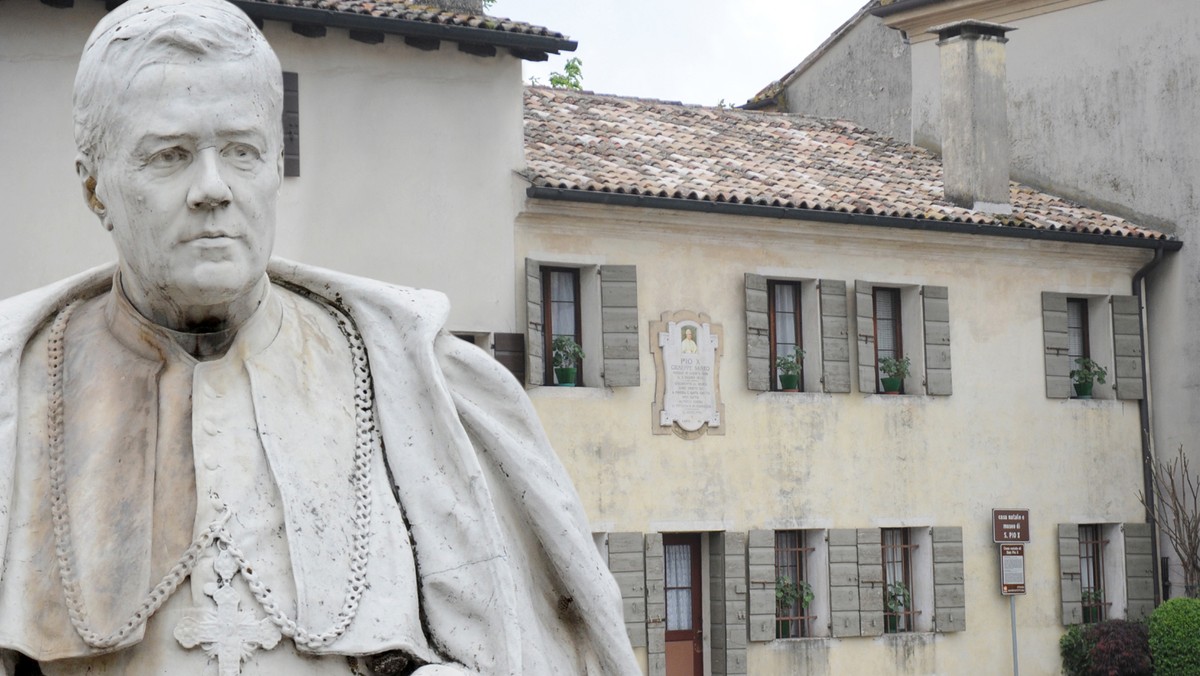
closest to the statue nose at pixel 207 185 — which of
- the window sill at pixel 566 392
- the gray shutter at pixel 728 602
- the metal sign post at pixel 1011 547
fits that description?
the window sill at pixel 566 392

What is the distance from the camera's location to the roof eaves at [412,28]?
1973 cm

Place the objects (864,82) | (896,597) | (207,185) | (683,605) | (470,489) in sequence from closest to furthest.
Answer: (207,185) → (470,489) → (683,605) → (896,597) → (864,82)

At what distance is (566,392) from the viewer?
22.2 metres

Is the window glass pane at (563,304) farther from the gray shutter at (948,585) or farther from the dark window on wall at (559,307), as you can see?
the gray shutter at (948,585)

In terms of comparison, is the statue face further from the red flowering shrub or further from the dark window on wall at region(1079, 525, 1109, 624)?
the dark window on wall at region(1079, 525, 1109, 624)

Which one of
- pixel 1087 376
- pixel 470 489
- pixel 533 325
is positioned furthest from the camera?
pixel 1087 376

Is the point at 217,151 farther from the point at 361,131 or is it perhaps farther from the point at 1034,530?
the point at 1034,530

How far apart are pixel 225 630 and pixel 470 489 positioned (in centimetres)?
44

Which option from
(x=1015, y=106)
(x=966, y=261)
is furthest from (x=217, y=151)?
(x=1015, y=106)

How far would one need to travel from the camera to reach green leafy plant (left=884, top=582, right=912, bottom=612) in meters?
24.7

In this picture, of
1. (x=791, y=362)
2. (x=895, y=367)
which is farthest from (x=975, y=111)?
(x=791, y=362)

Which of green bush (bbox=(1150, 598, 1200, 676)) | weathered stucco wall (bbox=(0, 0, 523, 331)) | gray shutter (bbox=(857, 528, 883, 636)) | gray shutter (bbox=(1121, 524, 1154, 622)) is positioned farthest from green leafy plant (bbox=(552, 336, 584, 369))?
gray shutter (bbox=(1121, 524, 1154, 622))

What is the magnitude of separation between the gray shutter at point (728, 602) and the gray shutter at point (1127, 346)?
6137 millimetres

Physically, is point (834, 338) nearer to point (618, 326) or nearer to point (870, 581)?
point (870, 581)
